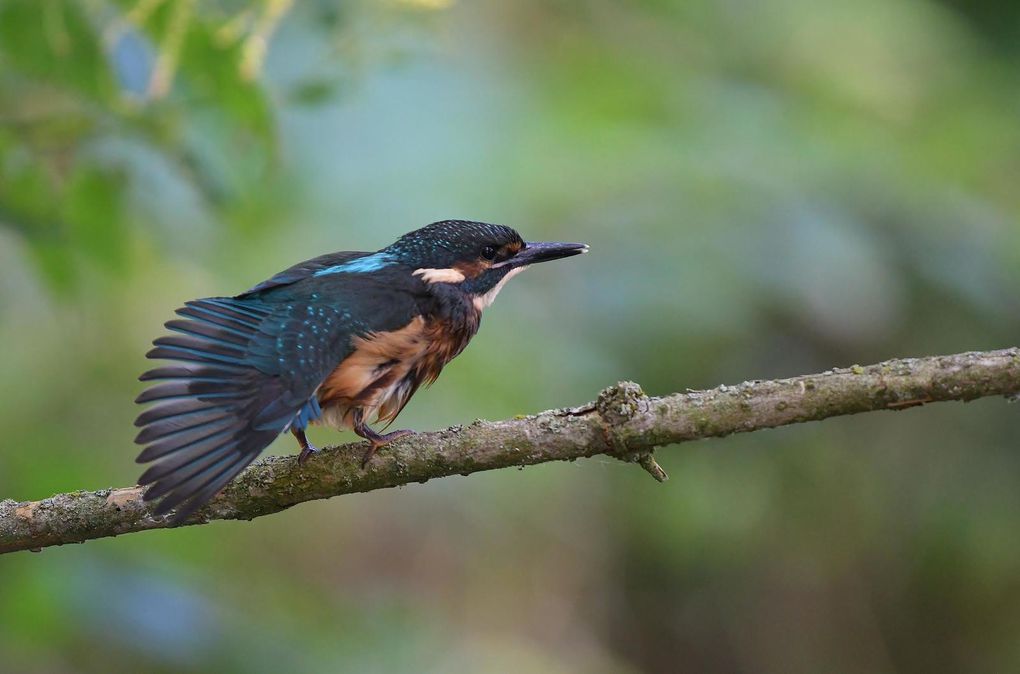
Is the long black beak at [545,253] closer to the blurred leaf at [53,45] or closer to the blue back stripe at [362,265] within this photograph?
the blue back stripe at [362,265]

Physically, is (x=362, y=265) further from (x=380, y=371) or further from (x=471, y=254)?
(x=380, y=371)

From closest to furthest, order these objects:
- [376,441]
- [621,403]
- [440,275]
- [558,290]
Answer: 1. [621,403]
2. [376,441]
3. [440,275]
4. [558,290]

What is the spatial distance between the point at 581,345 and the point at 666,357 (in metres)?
0.47

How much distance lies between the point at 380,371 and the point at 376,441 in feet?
1.56

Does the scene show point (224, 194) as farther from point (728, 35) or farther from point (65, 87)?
point (728, 35)

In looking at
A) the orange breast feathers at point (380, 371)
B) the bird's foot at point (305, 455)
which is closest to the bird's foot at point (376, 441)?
the bird's foot at point (305, 455)

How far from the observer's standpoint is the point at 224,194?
11.7ft

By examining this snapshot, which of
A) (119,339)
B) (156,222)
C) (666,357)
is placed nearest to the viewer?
(156,222)

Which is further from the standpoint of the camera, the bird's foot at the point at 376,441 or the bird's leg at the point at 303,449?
the bird's leg at the point at 303,449

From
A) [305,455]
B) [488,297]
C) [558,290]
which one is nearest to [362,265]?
[488,297]

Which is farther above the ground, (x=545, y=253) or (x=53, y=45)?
(x=53, y=45)

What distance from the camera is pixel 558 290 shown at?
18.3ft

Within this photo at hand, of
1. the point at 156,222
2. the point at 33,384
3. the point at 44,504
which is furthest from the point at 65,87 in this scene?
the point at 33,384

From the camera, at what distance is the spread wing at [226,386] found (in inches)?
110
